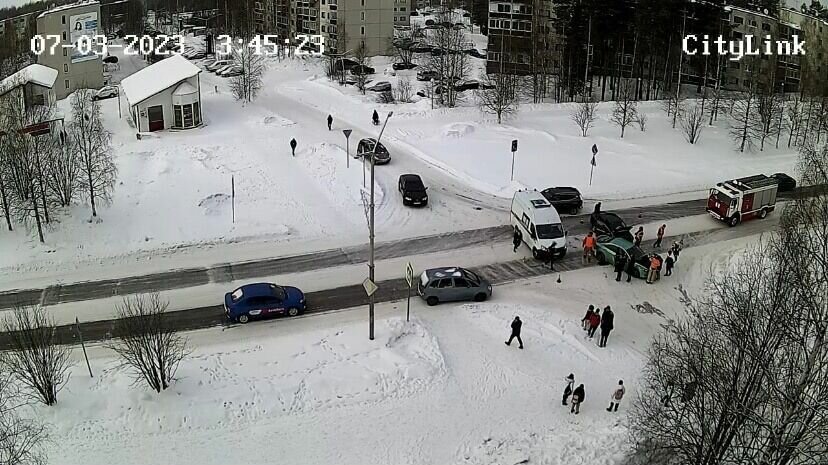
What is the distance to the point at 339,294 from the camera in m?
28.1

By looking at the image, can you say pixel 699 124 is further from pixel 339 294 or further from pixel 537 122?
pixel 339 294

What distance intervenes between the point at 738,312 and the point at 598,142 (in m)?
28.9

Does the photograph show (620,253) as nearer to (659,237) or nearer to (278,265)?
(659,237)

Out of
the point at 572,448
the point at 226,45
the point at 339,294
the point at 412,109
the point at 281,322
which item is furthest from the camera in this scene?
the point at 226,45

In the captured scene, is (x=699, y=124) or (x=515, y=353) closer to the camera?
(x=515, y=353)

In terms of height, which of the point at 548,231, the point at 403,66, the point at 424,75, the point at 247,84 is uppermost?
the point at 403,66

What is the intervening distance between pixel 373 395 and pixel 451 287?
642cm

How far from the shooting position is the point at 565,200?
35156mm

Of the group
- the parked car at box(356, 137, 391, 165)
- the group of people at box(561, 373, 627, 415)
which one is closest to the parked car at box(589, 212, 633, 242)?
the group of people at box(561, 373, 627, 415)

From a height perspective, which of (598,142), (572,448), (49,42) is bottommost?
(572,448)

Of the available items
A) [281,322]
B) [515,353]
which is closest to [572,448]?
[515,353]

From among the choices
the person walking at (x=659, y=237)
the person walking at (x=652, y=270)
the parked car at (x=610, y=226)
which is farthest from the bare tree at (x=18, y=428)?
the person walking at (x=659, y=237)

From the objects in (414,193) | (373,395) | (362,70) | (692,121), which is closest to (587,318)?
(373,395)

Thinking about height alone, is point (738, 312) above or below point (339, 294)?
above
